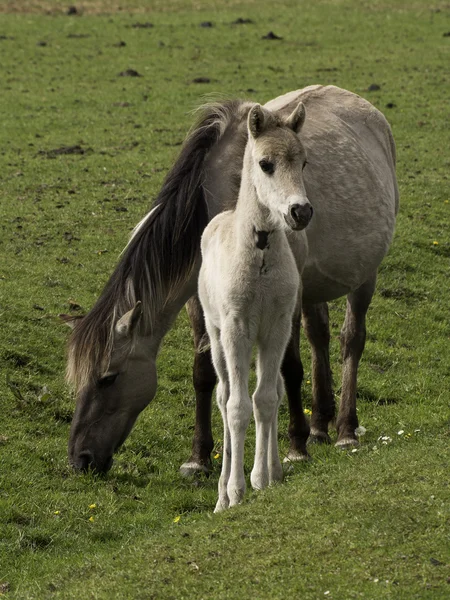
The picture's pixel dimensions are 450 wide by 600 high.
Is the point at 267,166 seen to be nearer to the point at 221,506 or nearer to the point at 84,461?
the point at 221,506

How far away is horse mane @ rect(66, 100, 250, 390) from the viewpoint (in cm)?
815

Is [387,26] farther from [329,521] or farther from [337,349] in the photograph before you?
[329,521]

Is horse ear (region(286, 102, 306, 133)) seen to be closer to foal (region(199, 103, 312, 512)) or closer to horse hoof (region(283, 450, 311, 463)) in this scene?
foal (region(199, 103, 312, 512))

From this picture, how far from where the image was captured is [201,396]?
8.89 m

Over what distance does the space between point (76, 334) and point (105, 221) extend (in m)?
7.31

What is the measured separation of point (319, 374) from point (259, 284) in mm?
3559

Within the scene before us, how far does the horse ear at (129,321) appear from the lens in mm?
8070

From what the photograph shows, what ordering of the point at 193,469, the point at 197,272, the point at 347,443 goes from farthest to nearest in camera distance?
the point at 347,443, the point at 193,469, the point at 197,272

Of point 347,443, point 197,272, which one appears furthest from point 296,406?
point 197,272

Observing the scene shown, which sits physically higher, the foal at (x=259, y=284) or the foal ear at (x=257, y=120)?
the foal ear at (x=257, y=120)

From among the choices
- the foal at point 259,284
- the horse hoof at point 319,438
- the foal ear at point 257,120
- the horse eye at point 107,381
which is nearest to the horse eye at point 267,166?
the foal at point 259,284

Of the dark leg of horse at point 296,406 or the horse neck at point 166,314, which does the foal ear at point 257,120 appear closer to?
the horse neck at point 166,314

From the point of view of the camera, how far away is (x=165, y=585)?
5.88 metres

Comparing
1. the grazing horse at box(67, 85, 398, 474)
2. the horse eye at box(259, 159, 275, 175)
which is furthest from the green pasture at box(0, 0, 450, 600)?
the horse eye at box(259, 159, 275, 175)
